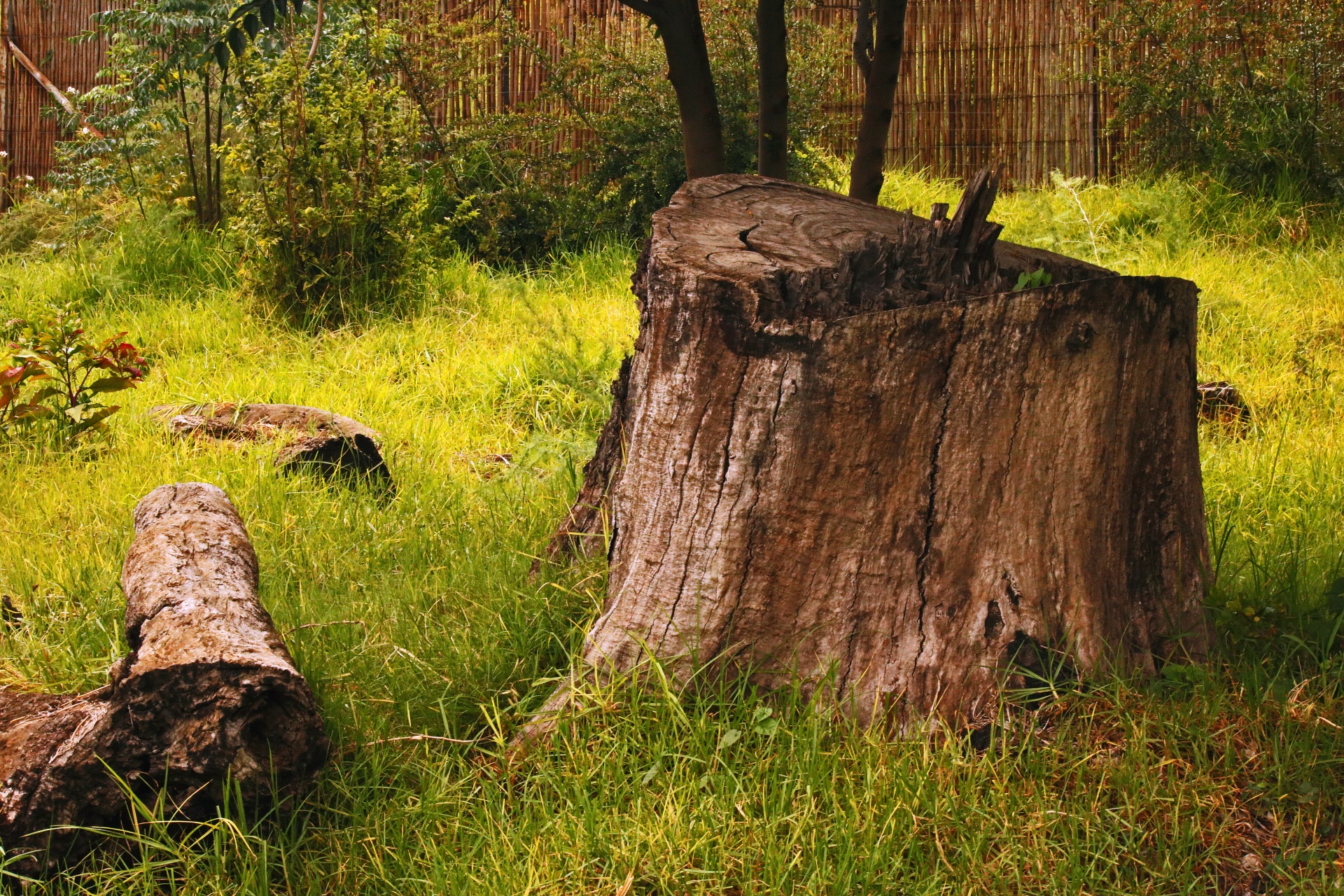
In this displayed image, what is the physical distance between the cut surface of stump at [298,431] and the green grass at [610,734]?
4.6 inches

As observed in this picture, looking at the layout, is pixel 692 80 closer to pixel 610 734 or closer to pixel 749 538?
pixel 749 538

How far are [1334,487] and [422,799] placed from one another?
3085 millimetres

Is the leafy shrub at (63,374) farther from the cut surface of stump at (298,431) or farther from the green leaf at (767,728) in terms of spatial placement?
the green leaf at (767,728)

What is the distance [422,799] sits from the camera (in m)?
2.24

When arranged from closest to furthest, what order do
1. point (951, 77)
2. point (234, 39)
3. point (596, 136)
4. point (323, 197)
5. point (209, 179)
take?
point (234, 39) → point (323, 197) → point (209, 179) → point (596, 136) → point (951, 77)

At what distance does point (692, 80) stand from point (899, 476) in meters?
2.05

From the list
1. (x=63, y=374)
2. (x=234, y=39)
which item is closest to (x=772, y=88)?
(x=234, y=39)

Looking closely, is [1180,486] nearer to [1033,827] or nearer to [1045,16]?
[1033,827]

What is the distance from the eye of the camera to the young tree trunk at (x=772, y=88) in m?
3.81

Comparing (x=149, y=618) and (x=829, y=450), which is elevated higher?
(x=829, y=450)

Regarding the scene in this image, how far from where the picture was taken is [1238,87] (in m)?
7.43

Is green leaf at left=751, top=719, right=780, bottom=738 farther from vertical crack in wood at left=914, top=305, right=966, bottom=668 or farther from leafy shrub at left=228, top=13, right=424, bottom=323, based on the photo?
leafy shrub at left=228, top=13, right=424, bottom=323

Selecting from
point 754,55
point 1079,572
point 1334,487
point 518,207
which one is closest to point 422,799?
point 1079,572

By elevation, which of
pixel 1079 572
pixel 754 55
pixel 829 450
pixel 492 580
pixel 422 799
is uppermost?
pixel 754 55
